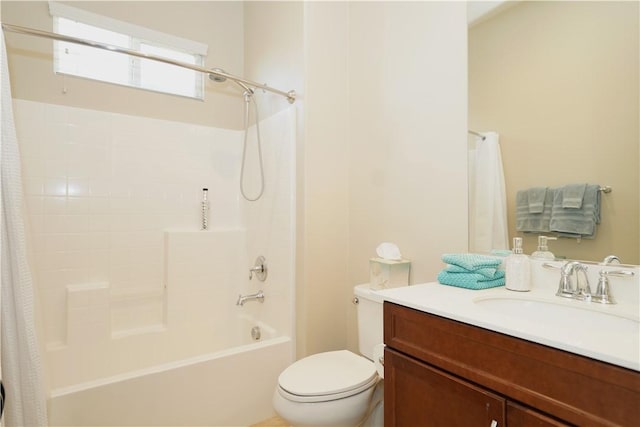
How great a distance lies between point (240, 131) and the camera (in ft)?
8.66

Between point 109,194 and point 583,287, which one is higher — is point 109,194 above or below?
above

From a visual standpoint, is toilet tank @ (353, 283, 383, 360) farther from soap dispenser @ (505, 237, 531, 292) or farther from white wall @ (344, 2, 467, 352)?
soap dispenser @ (505, 237, 531, 292)

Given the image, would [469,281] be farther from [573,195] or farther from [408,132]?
[408,132]

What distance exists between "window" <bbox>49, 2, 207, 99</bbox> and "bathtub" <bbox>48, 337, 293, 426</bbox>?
1.86 meters

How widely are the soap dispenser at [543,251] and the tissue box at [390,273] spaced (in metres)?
0.58

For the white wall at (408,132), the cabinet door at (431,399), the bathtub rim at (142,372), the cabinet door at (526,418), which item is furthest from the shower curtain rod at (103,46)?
the cabinet door at (526,418)

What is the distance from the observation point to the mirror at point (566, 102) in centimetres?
102

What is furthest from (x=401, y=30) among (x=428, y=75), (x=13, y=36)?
(x=13, y=36)

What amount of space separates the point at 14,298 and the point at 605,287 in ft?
6.09

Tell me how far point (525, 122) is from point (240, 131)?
2025mm

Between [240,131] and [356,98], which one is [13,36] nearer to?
[240,131]

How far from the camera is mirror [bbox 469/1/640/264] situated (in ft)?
3.34

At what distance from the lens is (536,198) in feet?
4.02

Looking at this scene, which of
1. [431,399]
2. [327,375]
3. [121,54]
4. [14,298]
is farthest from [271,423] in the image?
[121,54]
